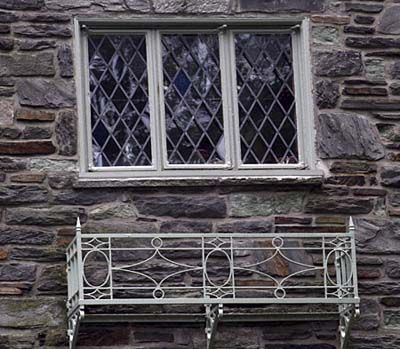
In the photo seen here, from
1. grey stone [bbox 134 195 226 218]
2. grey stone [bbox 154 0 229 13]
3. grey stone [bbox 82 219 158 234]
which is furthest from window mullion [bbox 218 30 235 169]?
grey stone [bbox 82 219 158 234]

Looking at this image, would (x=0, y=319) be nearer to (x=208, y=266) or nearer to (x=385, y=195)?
A: (x=208, y=266)

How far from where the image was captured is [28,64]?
10.2 m

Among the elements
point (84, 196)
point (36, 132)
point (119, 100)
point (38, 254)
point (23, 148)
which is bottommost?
point (38, 254)

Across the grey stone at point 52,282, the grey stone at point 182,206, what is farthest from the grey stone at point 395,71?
the grey stone at point 52,282

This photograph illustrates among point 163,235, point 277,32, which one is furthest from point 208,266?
point 277,32

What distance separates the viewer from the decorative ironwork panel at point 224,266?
384 inches

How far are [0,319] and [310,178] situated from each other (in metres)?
2.13

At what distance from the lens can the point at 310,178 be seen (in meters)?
10.2

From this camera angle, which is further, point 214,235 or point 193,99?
point 193,99

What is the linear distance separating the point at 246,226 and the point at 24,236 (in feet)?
4.55

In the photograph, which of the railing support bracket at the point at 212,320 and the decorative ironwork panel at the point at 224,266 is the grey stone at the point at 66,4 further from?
the railing support bracket at the point at 212,320

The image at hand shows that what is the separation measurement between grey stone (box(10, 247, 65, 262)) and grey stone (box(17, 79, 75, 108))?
920mm

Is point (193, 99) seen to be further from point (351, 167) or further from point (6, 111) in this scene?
point (6, 111)

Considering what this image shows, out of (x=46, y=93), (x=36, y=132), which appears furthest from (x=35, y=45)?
(x=36, y=132)
